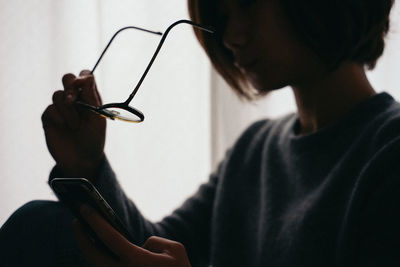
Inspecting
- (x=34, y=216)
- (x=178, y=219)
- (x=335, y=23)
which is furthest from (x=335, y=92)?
(x=34, y=216)

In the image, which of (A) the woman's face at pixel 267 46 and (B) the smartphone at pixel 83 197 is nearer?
(B) the smartphone at pixel 83 197

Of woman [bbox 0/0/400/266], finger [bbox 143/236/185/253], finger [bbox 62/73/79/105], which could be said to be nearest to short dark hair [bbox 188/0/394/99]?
woman [bbox 0/0/400/266]

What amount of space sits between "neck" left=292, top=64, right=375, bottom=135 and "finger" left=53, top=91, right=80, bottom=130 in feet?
1.22

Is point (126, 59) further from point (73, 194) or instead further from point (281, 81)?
point (73, 194)

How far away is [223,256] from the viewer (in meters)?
0.76

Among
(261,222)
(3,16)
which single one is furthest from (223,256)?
(3,16)

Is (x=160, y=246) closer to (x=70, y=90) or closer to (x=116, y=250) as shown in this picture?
(x=116, y=250)

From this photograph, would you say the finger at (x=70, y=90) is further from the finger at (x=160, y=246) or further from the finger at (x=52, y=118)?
the finger at (x=160, y=246)

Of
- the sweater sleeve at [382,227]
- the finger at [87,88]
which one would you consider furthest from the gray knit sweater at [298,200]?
the finger at [87,88]

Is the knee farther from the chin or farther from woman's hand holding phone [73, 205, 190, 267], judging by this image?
the chin

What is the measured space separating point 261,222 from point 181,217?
0.17 m

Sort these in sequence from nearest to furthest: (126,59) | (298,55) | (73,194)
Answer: (73,194) < (298,55) < (126,59)

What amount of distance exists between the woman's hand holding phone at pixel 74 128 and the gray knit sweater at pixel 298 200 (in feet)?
0.12

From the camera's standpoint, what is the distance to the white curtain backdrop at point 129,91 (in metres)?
0.76
